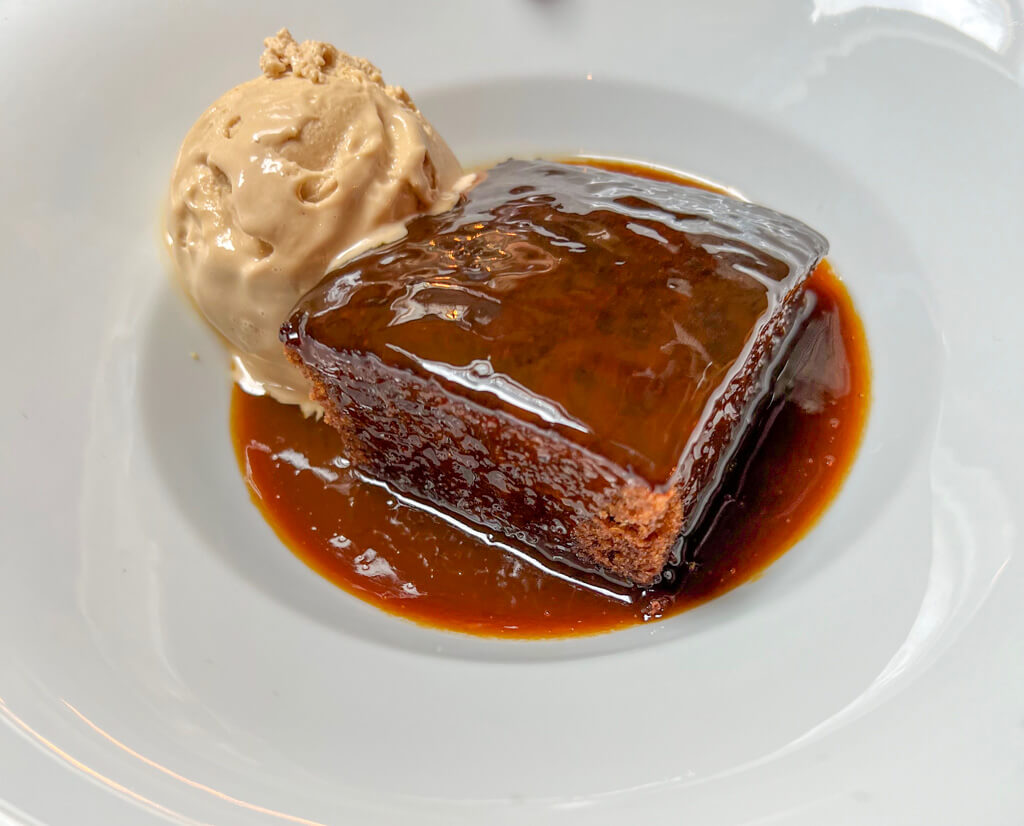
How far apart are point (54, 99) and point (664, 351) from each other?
5.90ft

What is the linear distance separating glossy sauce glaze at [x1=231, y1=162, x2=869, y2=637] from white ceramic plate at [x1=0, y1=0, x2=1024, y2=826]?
6 centimetres

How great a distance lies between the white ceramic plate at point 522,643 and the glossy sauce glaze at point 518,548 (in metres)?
0.06

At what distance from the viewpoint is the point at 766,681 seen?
138cm

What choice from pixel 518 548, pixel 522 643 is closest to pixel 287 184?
pixel 518 548

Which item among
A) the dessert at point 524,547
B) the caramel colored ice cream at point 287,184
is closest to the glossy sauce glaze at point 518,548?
the dessert at point 524,547

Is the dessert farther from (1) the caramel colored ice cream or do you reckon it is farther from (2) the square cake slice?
(1) the caramel colored ice cream

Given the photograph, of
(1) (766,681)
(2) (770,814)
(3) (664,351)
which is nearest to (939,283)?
(3) (664,351)

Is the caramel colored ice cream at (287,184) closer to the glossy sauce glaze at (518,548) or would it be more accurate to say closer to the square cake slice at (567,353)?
the square cake slice at (567,353)

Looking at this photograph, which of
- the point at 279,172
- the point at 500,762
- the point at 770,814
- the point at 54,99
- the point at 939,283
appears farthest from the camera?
the point at 54,99

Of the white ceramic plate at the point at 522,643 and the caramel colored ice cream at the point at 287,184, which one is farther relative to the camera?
the caramel colored ice cream at the point at 287,184

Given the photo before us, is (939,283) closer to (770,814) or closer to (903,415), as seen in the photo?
(903,415)

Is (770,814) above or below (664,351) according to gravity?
below

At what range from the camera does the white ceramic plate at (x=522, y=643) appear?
1.21 metres

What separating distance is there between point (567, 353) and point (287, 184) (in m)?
0.81
